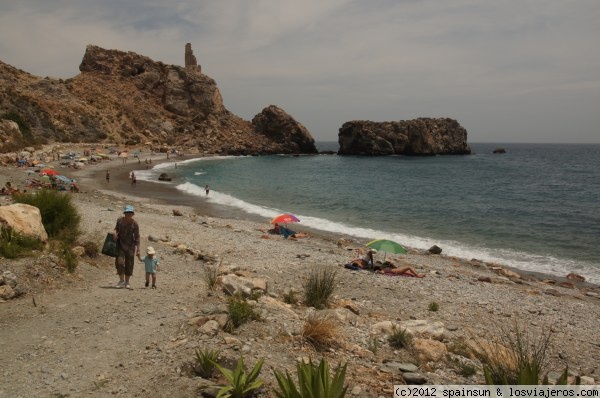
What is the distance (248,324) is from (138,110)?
303 ft

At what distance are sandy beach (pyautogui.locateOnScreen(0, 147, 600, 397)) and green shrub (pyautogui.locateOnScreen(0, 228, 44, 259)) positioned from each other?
280 millimetres

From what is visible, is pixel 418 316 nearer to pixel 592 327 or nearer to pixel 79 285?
pixel 592 327

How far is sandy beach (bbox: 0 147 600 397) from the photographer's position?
208 inches

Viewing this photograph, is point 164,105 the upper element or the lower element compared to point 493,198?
upper

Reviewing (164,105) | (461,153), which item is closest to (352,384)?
(164,105)

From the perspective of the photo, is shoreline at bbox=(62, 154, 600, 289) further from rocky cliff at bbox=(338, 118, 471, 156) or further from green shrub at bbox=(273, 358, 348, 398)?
rocky cliff at bbox=(338, 118, 471, 156)

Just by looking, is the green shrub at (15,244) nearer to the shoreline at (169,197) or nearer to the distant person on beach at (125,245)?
the distant person on beach at (125,245)

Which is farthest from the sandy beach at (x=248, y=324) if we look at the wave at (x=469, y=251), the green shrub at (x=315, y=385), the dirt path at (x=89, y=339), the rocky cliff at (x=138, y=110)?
the rocky cliff at (x=138, y=110)

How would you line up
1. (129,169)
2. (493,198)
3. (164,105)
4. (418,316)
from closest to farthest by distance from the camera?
(418,316), (493,198), (129,169), (164,105)

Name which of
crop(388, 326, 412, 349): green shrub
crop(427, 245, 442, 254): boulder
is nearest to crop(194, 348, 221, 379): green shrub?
crop(388, 326, 412, 349): green shrub

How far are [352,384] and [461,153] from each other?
131 m

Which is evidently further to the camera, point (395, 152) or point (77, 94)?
point (395, 152)

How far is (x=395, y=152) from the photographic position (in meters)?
113

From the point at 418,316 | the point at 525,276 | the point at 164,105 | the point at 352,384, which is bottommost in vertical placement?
the point at 525,276
